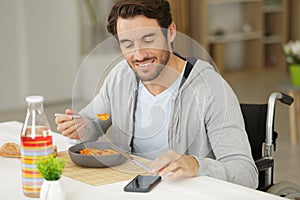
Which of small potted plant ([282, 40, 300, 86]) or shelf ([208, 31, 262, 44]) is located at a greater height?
small potted plant ([282, 40, 300, 86])

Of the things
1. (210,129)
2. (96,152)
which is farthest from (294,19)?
(96,152)

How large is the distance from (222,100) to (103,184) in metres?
0.47

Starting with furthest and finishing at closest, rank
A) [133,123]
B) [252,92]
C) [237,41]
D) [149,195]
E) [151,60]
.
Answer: [237,41] → [252,92] → [133,123] → [151,60] → [149,195]

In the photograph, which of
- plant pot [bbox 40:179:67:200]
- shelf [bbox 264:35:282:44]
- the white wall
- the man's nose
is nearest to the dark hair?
the man's nose

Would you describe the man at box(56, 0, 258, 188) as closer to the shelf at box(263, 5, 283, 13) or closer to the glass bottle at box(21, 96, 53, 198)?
the glass bottle at box(21, 96, 53, 198)

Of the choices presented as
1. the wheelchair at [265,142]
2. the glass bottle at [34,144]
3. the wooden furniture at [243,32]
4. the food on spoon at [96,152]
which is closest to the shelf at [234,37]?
the wooden furniture at [243,32]

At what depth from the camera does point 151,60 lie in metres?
1.91

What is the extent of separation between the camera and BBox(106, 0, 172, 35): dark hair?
6.35 feet

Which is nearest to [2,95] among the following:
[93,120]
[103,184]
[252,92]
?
[252,92]

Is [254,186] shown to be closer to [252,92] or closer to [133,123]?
[133,123]

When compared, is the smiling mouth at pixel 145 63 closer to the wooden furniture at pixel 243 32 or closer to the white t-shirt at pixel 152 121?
the white t-shirt at pixel 152 121

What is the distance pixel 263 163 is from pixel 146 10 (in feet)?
2.37

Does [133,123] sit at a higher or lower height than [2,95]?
higher

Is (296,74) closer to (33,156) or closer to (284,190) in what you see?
(284,190)
